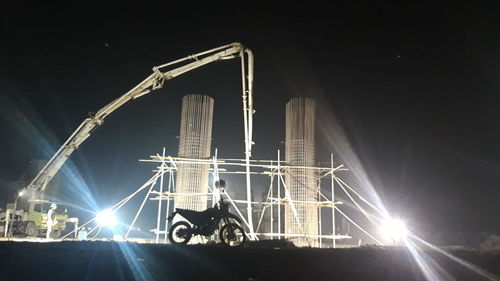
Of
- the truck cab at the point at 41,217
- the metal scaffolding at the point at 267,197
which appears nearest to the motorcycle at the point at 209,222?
the metal scaffolding at the point at 267,197

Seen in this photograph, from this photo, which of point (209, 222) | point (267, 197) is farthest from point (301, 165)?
point (209, 222)

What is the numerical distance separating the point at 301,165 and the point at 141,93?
7.84 m

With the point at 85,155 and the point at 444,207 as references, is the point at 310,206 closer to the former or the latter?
the point at 444,207

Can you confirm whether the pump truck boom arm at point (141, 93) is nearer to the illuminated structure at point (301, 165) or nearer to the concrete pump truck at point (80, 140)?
the concrete pump truck at point (80, 140)

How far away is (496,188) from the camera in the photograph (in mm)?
16359

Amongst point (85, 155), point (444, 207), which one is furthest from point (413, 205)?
point (85, 155)

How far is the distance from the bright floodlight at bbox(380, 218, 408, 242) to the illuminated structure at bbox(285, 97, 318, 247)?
3.06m

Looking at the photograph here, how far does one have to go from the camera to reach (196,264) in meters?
Result: 6.41

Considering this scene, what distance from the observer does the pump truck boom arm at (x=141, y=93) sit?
16.5 meters

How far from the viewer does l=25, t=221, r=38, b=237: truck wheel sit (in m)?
15.4

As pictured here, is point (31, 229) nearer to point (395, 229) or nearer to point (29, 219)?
point (29, 219)

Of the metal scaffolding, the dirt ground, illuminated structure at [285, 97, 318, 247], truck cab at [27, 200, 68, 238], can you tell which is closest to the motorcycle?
the dirt ground

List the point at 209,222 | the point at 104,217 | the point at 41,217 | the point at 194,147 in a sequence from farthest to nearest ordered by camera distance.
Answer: the point at 194,147 < the point at 104,217 < the point at 41,217 < the point at 209,222

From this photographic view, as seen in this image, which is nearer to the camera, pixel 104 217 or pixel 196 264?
pixel 196 264
